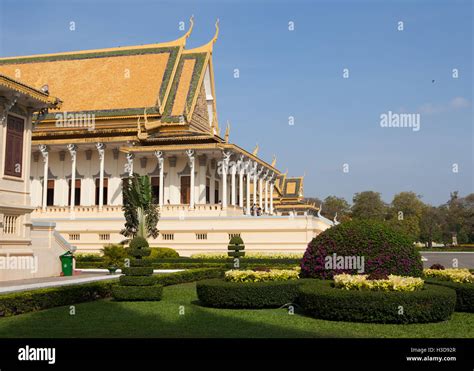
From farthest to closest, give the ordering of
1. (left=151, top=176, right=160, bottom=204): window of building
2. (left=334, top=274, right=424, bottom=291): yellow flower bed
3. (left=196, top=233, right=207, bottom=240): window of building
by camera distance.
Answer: (left=151, top=176, right=160, bottom=204): window of building
(left=196, top=233, right=207, bottom=240): window of building
(left=334, top=274, right=424, bottom=291): yellow flower bed

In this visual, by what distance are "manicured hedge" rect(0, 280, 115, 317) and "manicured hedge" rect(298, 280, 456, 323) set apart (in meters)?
6.41

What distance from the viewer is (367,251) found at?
12773mm

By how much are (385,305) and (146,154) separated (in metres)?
28.6

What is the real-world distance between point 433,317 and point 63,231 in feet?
93.2

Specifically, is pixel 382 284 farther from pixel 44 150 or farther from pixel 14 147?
pixel 44 150

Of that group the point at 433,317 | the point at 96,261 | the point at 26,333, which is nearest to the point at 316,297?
the point at 433,317

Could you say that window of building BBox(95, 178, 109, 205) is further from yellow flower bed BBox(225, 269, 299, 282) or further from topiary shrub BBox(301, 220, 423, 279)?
topiary shrub BBox(301, 220, 423, 279)

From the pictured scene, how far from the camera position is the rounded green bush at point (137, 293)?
1466 centimetres

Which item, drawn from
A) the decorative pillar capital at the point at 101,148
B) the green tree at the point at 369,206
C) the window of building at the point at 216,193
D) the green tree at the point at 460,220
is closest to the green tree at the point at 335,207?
the green tree at the point at 369,206

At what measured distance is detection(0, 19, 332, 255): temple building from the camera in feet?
108

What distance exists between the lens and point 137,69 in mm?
43312

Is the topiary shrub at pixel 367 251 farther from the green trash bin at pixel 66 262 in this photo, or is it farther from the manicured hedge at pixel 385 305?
the green trash bin at pixel 66 262

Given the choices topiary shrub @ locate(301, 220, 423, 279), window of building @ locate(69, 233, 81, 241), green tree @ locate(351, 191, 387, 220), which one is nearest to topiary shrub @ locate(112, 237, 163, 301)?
topiary shrub @ locate(301, 220, 423, 279)
